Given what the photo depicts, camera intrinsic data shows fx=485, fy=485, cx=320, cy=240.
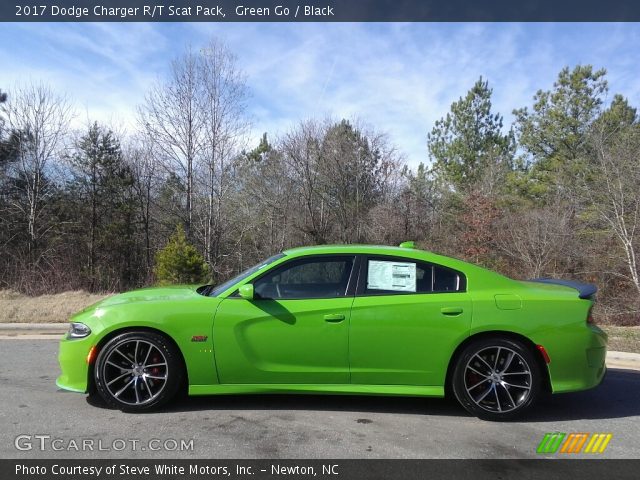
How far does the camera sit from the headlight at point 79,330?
4.23 metres

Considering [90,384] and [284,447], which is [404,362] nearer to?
[284,447]

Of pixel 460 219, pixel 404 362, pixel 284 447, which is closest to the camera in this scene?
pixel 284 447

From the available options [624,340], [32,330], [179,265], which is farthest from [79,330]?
[179,265]

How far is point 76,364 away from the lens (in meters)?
4.22

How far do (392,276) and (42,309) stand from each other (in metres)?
8.49

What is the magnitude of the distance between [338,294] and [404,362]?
0.81 meters

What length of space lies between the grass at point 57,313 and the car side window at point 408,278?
3.92m

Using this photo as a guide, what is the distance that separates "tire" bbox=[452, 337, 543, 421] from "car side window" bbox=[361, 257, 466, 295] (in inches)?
22.2

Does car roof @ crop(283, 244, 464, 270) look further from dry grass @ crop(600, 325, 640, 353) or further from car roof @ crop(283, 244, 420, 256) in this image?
dry grass @ crop(600, 325, 640, 353)

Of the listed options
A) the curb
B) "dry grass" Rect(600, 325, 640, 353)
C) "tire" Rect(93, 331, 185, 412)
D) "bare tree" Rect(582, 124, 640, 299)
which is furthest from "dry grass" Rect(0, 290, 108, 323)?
"bare tree" Rect(582, 124, 640, 299)
